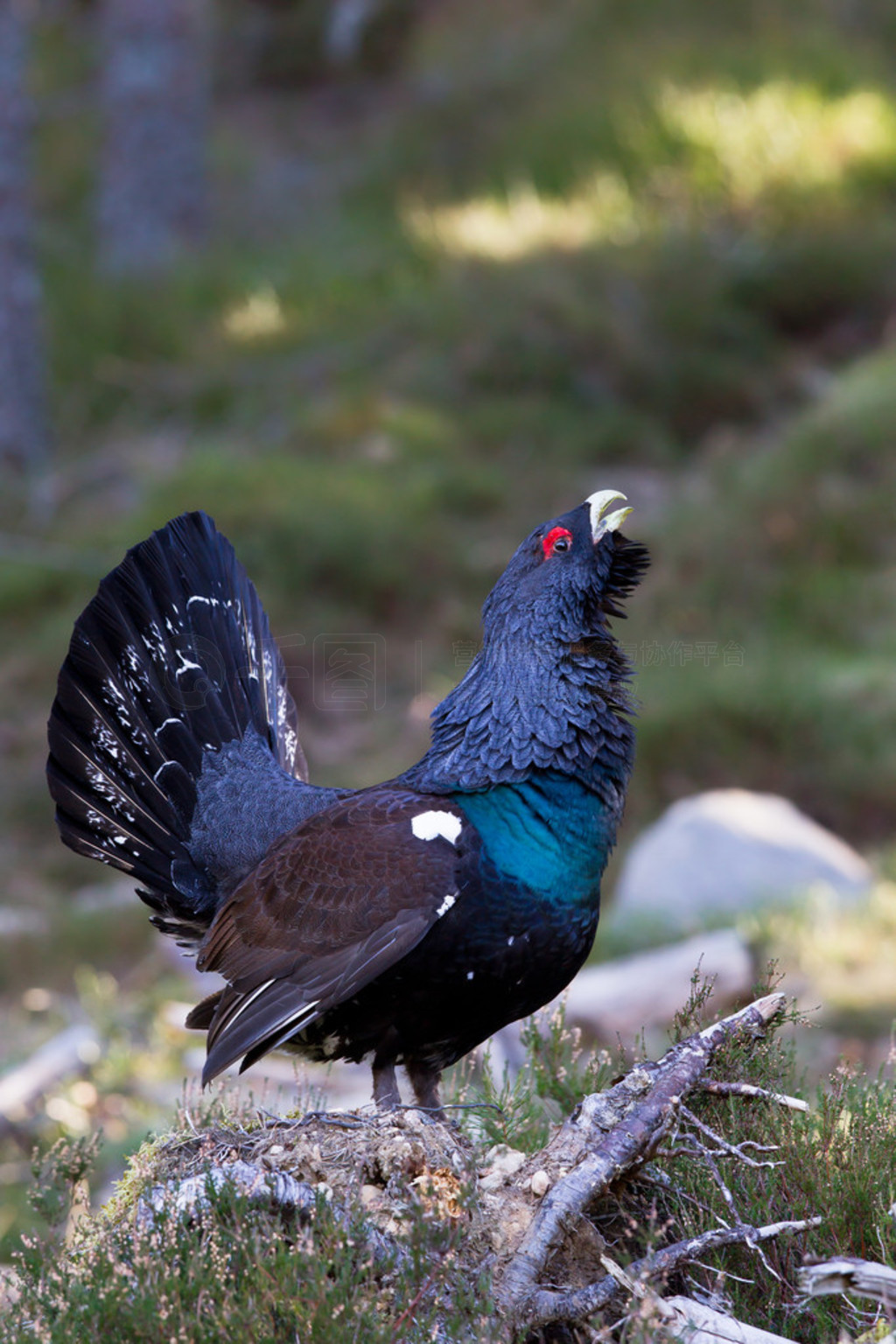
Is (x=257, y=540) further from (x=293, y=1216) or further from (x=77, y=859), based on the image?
(x=293, y=1216)

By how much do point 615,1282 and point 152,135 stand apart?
11903mm

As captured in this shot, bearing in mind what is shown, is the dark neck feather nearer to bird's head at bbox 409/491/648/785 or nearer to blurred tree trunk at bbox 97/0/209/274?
bird's head at bbox 409/491/648/785

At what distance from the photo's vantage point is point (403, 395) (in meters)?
11.7

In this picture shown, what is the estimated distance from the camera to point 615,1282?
3.00m

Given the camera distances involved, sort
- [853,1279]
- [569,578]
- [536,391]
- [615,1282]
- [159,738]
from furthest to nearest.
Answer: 1. [536,391]
2. [159,738]
3. [569,578]
4. [615,1282]
5. [853,1279]

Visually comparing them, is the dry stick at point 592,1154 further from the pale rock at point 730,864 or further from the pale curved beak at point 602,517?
Answer: the pale rock at point 730,864

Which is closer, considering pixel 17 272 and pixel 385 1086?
pixel 385 1086

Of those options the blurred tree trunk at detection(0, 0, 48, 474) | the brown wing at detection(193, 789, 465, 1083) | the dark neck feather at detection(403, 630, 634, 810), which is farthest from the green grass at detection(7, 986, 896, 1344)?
the blurred tree trunk at detection(0, 0, 48, 474)

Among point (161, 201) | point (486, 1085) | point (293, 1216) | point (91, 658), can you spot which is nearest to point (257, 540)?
point (161, 201)

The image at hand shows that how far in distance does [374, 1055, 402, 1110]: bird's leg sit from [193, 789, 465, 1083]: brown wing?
0.32m

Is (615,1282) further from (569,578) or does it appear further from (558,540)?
(558,540)

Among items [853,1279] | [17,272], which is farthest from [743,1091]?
[17,272]

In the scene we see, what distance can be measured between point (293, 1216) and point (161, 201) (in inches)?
458

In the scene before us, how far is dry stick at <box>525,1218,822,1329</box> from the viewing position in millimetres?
2959
